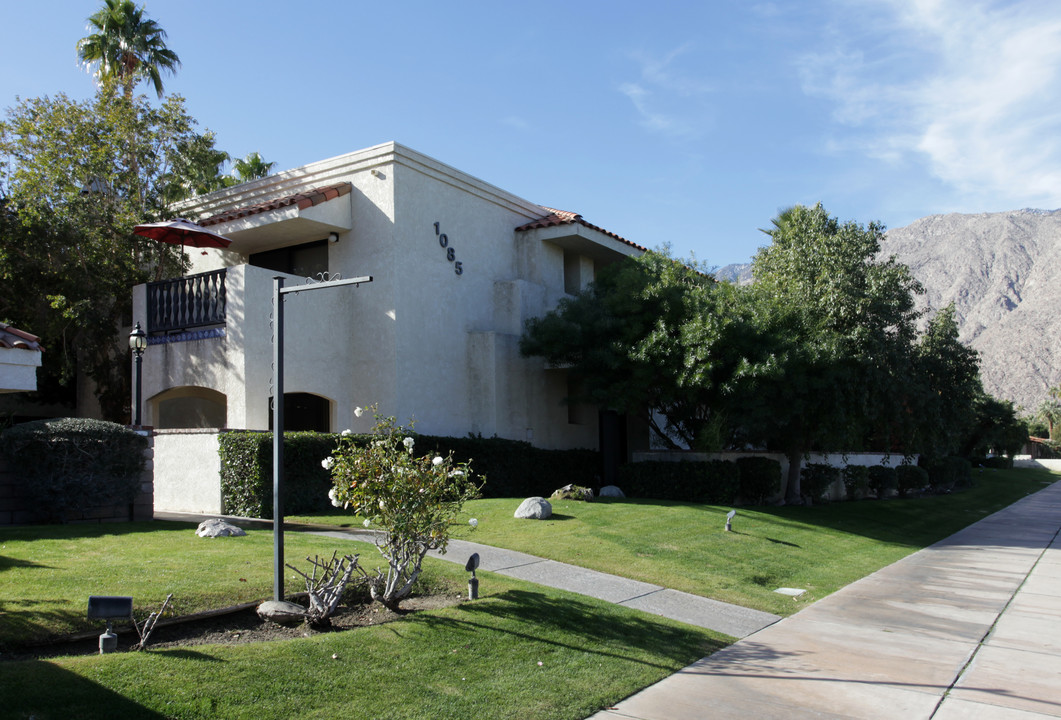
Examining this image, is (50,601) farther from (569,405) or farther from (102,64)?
(102,64)

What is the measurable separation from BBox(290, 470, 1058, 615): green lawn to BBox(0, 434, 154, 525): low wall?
98.5 inches

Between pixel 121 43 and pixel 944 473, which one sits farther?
pixel 944 473

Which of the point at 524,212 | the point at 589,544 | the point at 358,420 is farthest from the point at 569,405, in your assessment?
the point at 589,544

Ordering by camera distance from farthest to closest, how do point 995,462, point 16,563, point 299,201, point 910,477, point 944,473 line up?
point 995,462, point 944,473, point 910,477, point 299,201, point 16,563

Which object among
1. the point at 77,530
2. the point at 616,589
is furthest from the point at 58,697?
the point at 77,530

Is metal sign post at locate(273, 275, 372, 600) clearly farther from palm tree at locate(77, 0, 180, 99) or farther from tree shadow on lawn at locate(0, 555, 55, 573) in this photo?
palm tree at locate(77, 0, 180, 99)

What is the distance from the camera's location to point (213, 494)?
1430 cm

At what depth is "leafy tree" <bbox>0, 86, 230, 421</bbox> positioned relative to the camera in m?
17.5

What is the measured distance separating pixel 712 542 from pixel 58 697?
1052 centimetres

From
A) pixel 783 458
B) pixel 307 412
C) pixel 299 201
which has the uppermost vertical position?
pixel 299 201

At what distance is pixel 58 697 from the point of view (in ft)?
16.3

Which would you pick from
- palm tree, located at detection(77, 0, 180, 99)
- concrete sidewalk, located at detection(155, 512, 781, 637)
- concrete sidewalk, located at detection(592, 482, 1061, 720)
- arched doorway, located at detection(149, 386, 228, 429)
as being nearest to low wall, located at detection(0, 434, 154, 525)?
concrete sidewalk, located at detection(155, 512, 781, 637)

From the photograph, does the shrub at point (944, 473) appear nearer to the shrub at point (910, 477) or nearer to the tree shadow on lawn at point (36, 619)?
the shrub at point (910, 477)

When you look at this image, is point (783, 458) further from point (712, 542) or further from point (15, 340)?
point (15, 340)
